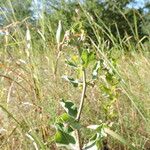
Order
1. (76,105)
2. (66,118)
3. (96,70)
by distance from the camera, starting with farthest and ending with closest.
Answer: (76,105), (96,70), (66,118)

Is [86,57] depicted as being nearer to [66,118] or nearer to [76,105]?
[66,118]

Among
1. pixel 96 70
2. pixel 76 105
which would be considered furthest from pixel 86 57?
pixel 76 105

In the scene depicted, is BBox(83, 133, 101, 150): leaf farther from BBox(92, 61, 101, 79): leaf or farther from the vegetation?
BBox(92, 61, 101, 79): leaf

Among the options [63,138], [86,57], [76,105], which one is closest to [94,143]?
[63,138]

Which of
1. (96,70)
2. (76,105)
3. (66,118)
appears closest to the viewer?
(66,118)

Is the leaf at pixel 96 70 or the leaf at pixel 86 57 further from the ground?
the leaf at pixel 86 57

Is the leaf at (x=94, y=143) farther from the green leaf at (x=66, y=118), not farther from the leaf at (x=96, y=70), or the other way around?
the leaf at (x=96, y=70)

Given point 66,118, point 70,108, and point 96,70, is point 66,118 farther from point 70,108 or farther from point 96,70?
point 96,70

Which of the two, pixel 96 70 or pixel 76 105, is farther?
pixel 76 105

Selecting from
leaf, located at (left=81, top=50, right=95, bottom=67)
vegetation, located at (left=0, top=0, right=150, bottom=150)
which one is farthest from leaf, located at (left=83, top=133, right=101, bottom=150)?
leaf, located at (left=81, top=50, right=95, bottom=67)

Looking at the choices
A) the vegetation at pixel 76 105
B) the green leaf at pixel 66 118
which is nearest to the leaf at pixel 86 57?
the vegetation at pixel 76 105

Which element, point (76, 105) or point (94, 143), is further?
point (76, 105)

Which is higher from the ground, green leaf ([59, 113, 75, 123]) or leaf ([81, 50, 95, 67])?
leaf ([81, 50, 95, 67])

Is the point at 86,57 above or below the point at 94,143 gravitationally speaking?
above
